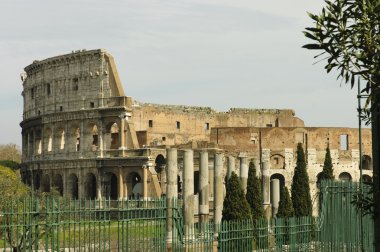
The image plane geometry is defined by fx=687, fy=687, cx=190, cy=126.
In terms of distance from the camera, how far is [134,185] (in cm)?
4559

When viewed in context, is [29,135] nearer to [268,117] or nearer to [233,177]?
[268,117]

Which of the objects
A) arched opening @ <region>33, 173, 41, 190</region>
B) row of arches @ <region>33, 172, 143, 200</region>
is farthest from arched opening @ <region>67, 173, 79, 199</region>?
arched opening @ <region>33, 173, 41, 190</region>

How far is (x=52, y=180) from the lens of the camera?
45344 millimetres

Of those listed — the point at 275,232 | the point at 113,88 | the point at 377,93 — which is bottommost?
the point at 275,232

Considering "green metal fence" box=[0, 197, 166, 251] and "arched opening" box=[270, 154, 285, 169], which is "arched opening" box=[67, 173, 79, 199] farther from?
"green metal fence" box=[0, 197, 166, 251]

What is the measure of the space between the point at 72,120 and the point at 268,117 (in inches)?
697

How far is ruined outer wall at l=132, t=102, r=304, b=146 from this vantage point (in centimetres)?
4697

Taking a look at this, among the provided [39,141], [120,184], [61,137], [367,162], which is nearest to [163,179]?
[120,184]

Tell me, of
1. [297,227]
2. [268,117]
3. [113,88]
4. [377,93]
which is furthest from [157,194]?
[377,93]

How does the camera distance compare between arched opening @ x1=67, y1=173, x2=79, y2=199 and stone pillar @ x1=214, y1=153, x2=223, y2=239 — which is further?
arched opening @ x1=67, y1=173, x2=79, y2=199

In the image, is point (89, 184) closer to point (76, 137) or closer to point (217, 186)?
point (76, 137)

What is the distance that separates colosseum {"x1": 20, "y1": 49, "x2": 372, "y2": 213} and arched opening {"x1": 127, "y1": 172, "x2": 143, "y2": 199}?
0.20 ft

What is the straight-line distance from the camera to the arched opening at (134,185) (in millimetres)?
41812

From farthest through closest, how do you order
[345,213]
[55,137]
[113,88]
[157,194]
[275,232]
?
[55,137] < [113,88] < [157,194] < [275,232] < [345,213]
